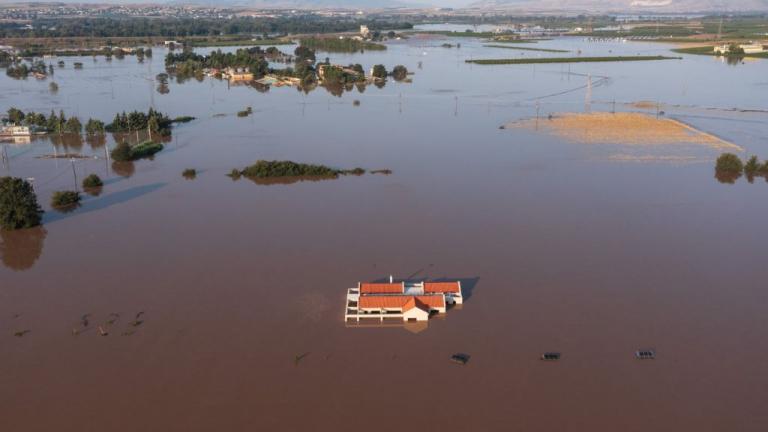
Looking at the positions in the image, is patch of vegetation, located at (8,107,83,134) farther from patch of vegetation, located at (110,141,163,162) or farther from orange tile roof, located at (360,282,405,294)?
orange tile roof, located at (360,282,405,294)

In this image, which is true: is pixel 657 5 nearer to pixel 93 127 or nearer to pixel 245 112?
pixel 245 112

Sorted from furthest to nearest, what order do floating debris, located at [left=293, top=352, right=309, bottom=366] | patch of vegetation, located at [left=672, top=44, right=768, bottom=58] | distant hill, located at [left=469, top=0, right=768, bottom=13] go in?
1. distant hill, located at [left=469, top=0, right=768, bottom=13]
2. patch of vegetation, located at [left=672, top=44, right=768, bottom=58]
3. floating debris, located at [left=293, top=352, right=309, bottom=366]

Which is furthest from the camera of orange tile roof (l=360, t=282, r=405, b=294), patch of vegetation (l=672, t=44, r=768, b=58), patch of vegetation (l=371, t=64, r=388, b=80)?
patch of vegetation (l=672, t=44, r=768, b=58)

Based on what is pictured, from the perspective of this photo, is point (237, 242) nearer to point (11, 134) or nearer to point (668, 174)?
point (668, 174)

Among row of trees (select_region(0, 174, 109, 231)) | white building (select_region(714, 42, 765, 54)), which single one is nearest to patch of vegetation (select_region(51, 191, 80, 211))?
row of trees (select_region(0, 174, 109, 231))

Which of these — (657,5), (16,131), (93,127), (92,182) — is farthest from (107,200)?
(657,5)

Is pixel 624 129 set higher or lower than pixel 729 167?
higher

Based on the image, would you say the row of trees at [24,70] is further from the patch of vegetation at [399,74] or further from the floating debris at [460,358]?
the floating debris at [460,358]
